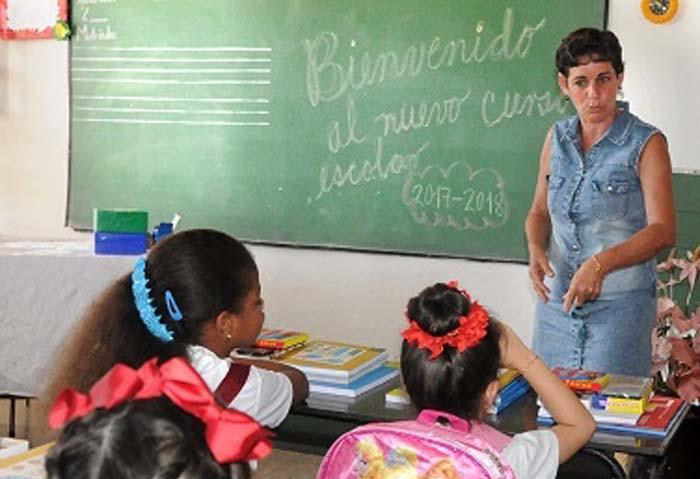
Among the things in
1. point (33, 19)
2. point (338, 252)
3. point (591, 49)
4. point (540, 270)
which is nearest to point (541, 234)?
point (540, 270)

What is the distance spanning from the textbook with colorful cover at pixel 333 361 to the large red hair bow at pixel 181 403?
1076mm

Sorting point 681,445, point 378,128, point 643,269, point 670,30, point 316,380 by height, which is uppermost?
point 670,30

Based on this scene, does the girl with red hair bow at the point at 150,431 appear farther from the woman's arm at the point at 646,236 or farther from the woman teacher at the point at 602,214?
the woman teacher at the point at 602,214

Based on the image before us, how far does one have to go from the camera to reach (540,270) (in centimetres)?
271

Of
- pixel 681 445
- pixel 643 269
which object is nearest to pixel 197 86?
pixel 643 269

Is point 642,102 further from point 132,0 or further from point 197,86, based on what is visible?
point 132,0

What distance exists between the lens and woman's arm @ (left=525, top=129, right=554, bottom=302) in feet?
8.83

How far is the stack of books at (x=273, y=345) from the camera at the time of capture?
236 centimetres

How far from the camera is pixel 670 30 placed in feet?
11.9

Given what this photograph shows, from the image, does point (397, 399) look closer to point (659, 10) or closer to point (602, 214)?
point (602, 214)

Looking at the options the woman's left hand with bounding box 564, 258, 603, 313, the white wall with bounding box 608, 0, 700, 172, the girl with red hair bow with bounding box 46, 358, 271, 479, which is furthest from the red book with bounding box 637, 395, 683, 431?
the white wall with bounding box 608, 0, 700, 172

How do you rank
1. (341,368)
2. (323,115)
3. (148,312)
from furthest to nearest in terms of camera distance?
(323,115) < (341,368) < (148,312)

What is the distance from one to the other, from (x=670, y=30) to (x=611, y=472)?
2.18 meters

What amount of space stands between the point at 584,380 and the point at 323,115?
2344 millimetres
